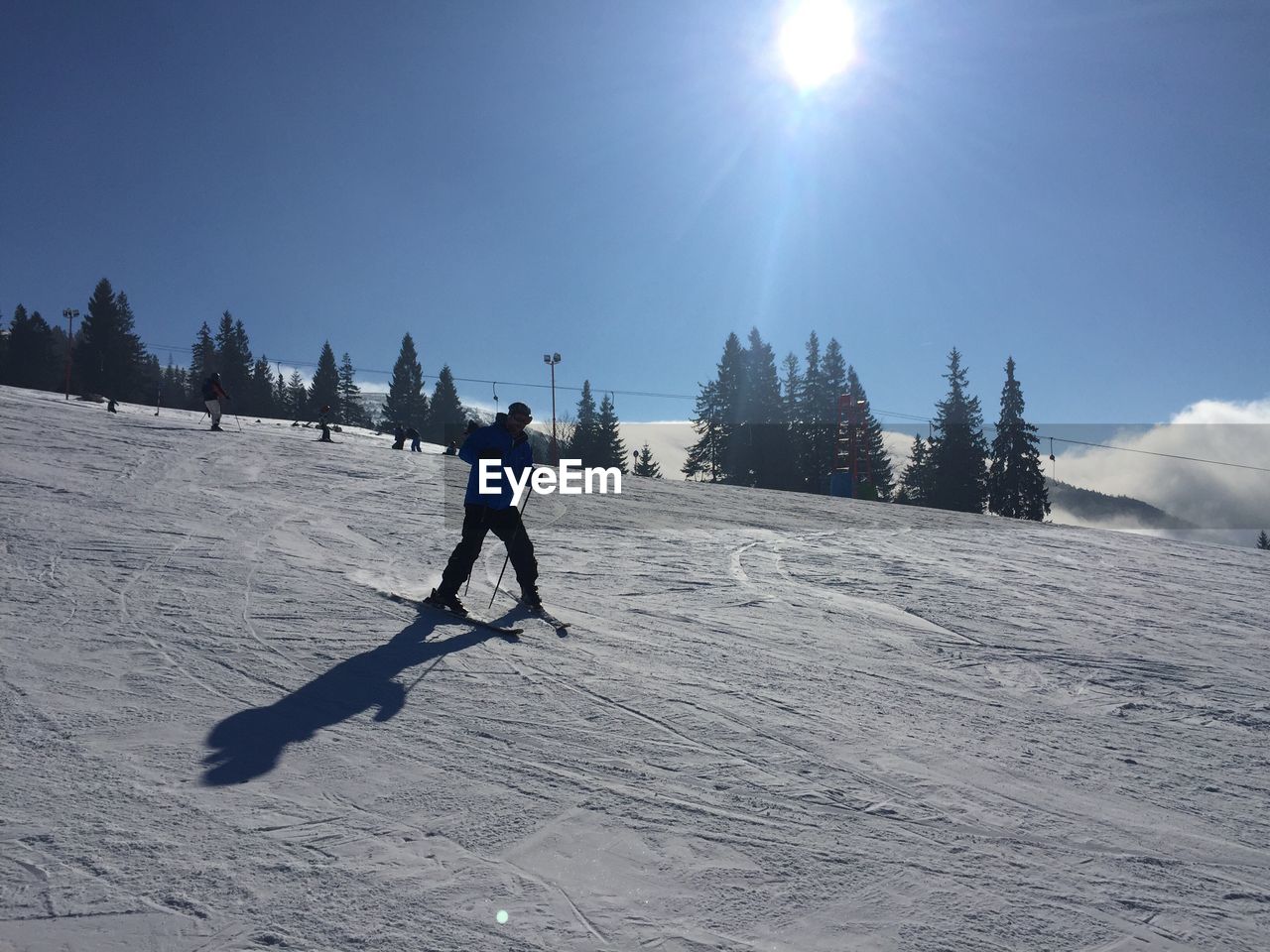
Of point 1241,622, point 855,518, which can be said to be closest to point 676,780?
point 1241,622

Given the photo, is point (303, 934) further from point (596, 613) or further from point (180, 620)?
point (596, 613)

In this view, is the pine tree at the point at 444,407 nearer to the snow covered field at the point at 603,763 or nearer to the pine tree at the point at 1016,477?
the pine tree at the point at 1016,477

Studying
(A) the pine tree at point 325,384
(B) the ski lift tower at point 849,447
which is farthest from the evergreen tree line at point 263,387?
(B) the ski lift tower at point 849,447

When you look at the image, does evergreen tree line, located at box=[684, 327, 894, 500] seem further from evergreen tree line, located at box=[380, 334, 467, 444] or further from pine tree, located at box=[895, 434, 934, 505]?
evergreen tree line, located at box=[380, 334, 467, 444]

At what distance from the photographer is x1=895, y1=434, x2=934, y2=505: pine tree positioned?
5744 cm

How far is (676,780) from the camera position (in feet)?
12.0

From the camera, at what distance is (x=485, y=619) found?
6.81 m

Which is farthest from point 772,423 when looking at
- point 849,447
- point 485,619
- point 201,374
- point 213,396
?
point 201,374

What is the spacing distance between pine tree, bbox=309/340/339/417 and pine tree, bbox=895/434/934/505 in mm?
69649

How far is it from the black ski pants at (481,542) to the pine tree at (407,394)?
282 ft

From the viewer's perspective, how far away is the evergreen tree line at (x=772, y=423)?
5950cm

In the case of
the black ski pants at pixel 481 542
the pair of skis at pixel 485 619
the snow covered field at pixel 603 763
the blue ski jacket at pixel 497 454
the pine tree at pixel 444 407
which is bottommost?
the snow covered field at pixel 603 763

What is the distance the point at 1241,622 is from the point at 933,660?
16.6ft

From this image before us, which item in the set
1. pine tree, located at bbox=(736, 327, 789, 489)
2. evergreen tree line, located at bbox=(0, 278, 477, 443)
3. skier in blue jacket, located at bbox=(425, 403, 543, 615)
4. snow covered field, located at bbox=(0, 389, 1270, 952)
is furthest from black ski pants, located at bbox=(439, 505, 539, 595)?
evergreen tree line, located at bbox=(0, 278, 477, 443)
